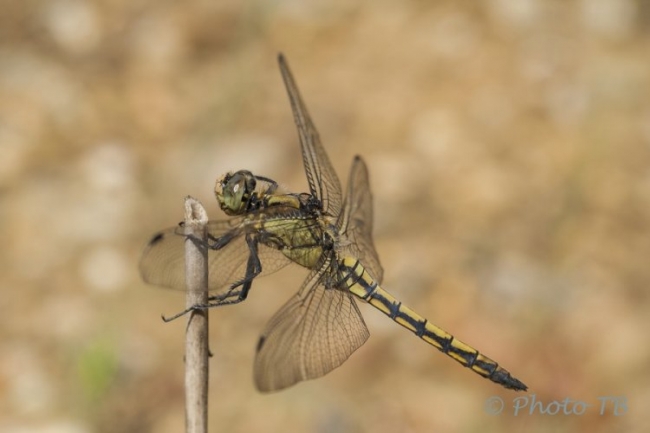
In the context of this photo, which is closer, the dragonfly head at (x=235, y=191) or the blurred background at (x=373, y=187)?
the dragonfly head at (x=235, y=191)

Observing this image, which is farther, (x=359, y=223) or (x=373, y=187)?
(x=373, y=187)

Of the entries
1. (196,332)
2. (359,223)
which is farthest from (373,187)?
(196,332)

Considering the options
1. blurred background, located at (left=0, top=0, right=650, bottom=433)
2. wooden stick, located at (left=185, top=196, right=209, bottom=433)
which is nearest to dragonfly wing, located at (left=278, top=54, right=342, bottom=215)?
wooden stick, located at (left=185, top=196, right=209, bottom=433)

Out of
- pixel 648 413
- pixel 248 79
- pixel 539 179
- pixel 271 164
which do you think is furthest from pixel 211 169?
pixel 648 413

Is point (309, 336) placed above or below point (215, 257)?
below

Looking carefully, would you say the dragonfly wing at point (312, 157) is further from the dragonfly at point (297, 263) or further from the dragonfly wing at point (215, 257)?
the dragonfly wing at point (215, 257)

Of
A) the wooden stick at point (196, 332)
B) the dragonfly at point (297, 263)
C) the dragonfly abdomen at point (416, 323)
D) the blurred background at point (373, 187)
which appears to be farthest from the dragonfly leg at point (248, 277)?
the blurred background at point (373, 187)

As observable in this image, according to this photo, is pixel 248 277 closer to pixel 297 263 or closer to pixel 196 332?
pixel 297 263
